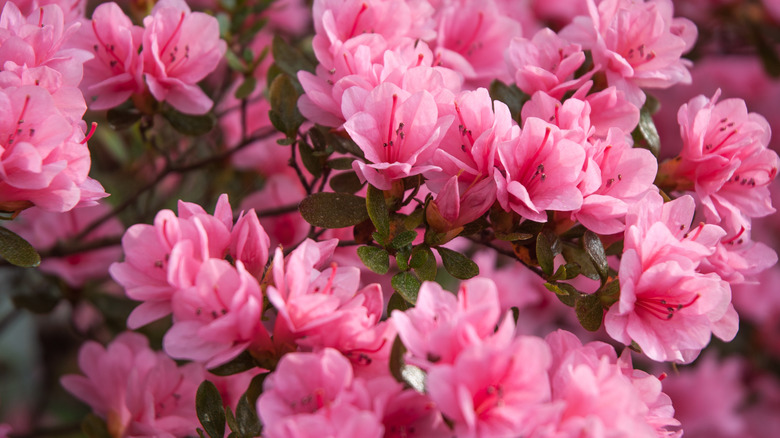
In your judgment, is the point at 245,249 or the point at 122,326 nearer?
the point at 245,249

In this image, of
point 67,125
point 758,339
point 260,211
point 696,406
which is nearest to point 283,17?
point 260,211

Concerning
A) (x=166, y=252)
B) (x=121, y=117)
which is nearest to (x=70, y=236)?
(x=121, y=117)

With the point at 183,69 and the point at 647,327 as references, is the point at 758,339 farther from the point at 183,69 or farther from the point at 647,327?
the point at 183,69

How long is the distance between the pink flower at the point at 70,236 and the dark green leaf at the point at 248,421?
724 mm

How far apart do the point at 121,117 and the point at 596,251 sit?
2.97 ft

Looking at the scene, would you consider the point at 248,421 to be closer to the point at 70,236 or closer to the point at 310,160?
the point at 310,160

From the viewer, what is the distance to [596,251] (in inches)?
42.6

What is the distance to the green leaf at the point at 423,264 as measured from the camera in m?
1.03

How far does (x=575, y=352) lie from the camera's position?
0.94m

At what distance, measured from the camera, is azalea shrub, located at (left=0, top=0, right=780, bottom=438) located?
→ 0.84 metres

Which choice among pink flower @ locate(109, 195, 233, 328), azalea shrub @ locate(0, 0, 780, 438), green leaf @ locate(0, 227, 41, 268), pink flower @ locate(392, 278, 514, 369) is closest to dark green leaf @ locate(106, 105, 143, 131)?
azalea shrub @ locate(0, 0, 780, 438)

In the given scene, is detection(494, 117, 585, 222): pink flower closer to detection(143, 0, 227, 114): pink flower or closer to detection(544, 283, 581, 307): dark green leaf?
detection(544, 283, 581, 307): dark green leaf

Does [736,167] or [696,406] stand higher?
[736,167]

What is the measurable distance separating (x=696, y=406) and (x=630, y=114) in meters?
1.42
